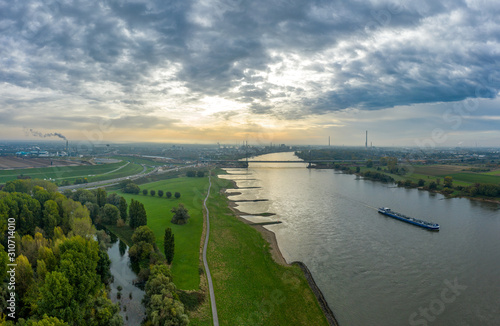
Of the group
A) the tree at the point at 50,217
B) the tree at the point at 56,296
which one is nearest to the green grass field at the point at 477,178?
the tree at the point at 56,296

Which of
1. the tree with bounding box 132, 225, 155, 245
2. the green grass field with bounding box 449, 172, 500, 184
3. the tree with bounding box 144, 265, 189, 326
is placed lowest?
the tree with bounding box 144, 265, 189, 326

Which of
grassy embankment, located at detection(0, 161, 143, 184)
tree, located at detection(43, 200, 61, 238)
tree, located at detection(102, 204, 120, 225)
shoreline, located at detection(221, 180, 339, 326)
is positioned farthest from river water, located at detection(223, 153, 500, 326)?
grassy embankment, located at detection(0, 161, 143, 184)

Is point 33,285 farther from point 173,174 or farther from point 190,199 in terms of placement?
point 173,174

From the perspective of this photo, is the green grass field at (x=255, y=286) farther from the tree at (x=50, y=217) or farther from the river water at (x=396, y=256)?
the tree at (x=50, y=217)

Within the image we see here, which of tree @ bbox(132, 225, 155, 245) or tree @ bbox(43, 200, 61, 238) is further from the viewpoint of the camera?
tree @ bbox(43, 200, 61, 238)

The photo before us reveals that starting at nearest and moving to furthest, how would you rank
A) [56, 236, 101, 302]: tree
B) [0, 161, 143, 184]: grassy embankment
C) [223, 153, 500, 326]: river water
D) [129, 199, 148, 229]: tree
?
[56, 236, 101, 302]: tree
[223, 153, 500, 326]: river water
[129, 199, 148, 229]: tree
[0, 161, 143, 184]: grassy embankment

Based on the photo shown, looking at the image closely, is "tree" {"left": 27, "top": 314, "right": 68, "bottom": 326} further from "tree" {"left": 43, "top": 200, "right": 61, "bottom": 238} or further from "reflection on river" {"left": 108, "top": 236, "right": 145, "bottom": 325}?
"tree" {"left": 43, "top": 200, "right": 61, "bottom": 238}

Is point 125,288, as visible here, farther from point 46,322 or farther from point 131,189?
point 131,189
